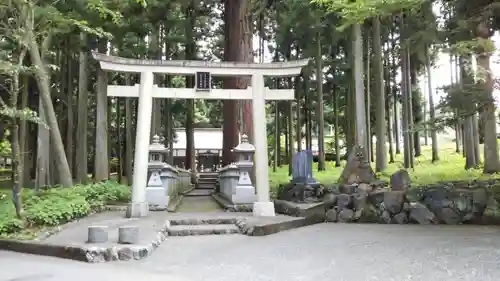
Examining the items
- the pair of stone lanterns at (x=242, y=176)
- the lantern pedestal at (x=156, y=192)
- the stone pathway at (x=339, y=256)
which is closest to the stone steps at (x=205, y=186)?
the pair of stone lanterns at (x=242, y=176)

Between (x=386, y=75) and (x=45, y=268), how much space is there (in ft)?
72.2

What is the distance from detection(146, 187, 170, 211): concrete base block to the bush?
1331 mm

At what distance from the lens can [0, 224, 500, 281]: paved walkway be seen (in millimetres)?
5844

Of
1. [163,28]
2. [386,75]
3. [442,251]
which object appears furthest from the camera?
[386,75]

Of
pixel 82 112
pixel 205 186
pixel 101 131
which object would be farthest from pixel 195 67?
pixel 205 186

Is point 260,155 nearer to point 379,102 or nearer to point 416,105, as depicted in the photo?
point 379,102

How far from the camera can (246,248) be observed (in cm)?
801

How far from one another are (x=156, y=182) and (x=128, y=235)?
598 cm

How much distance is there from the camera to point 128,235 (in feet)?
24.3

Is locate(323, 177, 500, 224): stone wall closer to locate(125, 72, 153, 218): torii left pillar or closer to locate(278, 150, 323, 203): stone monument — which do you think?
locate(278, 150, 323, 203): stone monument

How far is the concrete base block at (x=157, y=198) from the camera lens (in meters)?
13.0

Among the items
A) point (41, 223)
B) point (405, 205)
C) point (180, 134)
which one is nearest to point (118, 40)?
point (41, 223)

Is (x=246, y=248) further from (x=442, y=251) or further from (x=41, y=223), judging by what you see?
(x=41, y=223)

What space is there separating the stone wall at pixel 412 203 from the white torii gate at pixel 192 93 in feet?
6.13
